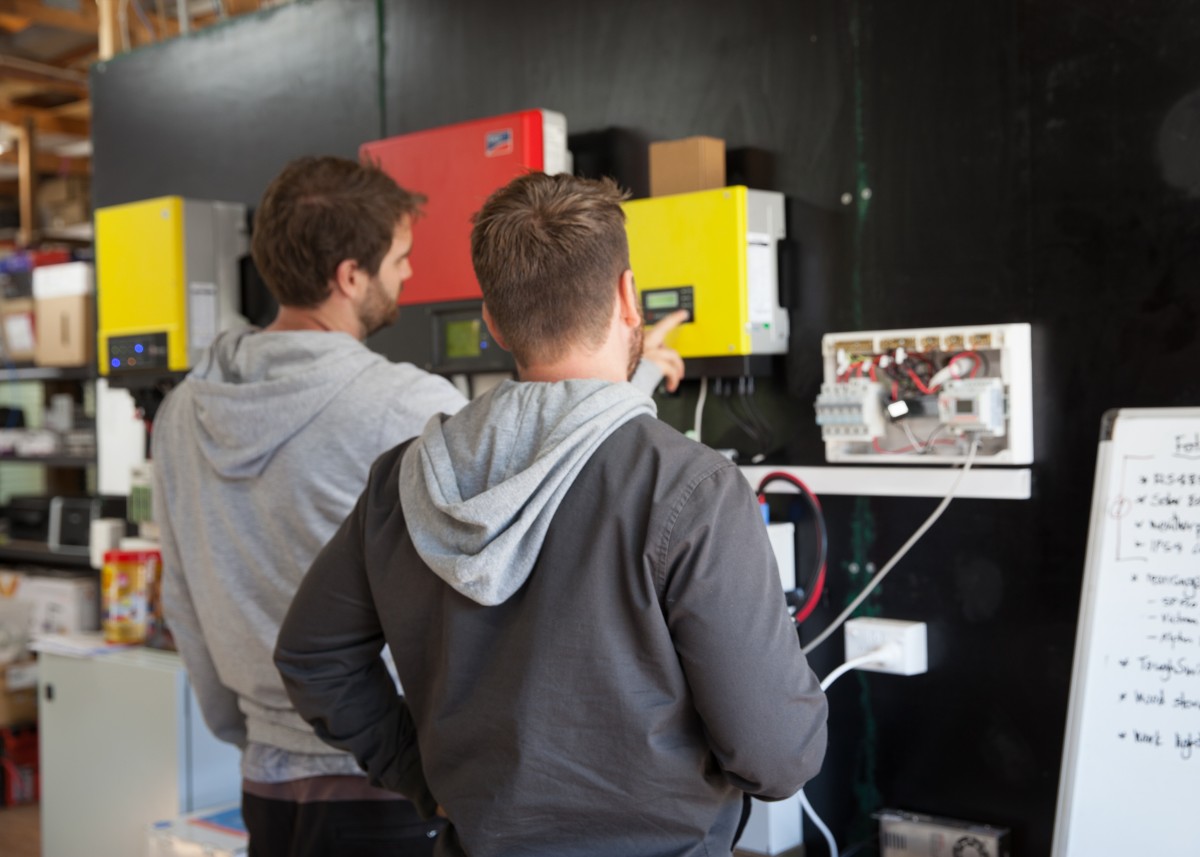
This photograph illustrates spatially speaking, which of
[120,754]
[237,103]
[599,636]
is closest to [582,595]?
[599,636]

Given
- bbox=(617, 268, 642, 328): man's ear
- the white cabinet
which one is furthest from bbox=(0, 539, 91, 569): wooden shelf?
bbox=(617, 268, 642, 328): man's ear

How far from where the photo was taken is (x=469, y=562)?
1.29m

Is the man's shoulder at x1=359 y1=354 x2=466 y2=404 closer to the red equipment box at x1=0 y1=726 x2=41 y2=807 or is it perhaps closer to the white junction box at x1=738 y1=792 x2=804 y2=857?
the white junction box at x1=738 y1=792 x2=804 y2=857

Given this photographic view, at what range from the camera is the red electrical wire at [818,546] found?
7.61 ft

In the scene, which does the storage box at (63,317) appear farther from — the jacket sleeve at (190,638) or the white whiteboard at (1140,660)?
the white whiteboard at (1140,660)

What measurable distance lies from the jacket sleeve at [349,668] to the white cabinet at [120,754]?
1704 millimetres

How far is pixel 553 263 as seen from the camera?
1.34m

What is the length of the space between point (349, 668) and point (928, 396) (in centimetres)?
110

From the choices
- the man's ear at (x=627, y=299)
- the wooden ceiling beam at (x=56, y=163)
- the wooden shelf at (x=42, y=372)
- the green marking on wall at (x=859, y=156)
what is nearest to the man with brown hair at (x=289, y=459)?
the man's ear at (x=627, y=299)

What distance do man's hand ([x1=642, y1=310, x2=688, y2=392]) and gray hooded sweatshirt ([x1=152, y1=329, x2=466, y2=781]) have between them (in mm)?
460

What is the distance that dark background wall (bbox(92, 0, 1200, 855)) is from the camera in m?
1.97

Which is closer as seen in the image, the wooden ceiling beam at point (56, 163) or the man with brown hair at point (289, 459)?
the man with brown hair at point (289, 459)

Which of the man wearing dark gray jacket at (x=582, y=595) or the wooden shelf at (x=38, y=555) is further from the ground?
the man wearing dark gray jacket at (x=582, y=595)

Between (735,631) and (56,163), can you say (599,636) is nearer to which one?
(735,631)
